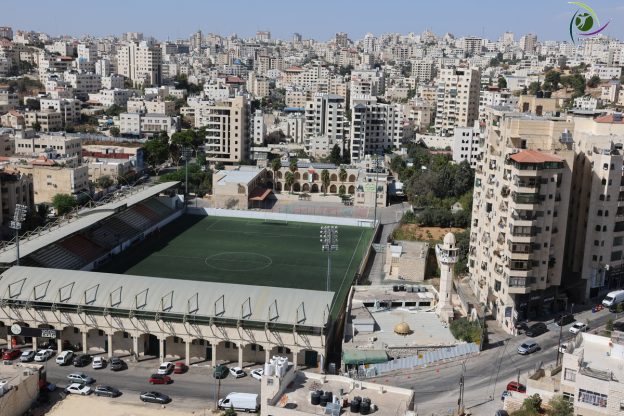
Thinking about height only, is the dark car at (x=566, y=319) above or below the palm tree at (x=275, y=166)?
below

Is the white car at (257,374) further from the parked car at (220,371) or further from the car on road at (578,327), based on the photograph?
the car on road at (578,327)

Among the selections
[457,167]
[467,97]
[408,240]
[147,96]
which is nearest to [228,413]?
[408,240]

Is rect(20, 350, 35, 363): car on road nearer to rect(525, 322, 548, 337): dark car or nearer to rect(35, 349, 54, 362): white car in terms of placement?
rect(35, 349, 54, 362): white car

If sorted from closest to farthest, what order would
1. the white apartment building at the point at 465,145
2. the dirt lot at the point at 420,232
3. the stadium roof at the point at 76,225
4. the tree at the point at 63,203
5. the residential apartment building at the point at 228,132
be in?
the stadium roof at the point at 76,225 → the dirt lot at the point at 420,232 → the tree at the point at 63,203 → the residential apartment building at the point at 228,132 → the white apartment building at the point at 465,145

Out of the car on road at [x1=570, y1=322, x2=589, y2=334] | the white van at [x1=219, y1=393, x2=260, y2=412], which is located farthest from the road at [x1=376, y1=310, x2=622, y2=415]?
the white van at [x1=219, y1=393, x2=260, y2=412]

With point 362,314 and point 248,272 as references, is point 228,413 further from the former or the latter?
point 248,272

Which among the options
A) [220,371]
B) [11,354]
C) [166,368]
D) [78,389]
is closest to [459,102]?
[166,368]

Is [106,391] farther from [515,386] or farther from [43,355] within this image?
[515,386]

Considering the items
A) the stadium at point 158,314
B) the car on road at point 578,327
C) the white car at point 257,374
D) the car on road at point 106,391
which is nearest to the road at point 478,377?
the car on road at point 578,327
